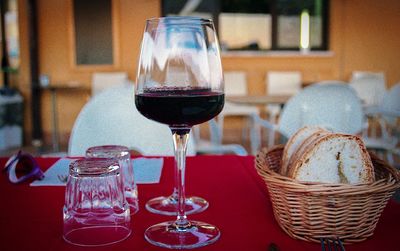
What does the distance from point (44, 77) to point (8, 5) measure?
1.44m

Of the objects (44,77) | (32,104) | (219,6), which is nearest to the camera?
(44,77)

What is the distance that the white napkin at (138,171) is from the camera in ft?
3.03

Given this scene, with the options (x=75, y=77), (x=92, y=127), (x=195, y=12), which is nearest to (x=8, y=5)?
(x=75, y=77)

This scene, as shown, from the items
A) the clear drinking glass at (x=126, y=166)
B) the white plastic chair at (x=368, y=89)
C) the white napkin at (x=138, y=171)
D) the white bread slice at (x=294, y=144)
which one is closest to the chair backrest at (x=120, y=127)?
the white napkin at (x=138, y=171)

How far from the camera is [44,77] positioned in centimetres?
535

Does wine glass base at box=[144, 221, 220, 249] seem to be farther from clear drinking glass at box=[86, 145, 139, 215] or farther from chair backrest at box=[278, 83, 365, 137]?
chair backrest at box=[278, 83, 365, 137]

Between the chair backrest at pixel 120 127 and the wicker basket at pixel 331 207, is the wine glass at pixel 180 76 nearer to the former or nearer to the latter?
the wicker basket at pixel 331 207

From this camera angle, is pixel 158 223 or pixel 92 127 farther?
pixel 92 127

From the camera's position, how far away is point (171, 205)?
2.50ft

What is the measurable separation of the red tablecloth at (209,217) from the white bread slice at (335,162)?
8cm

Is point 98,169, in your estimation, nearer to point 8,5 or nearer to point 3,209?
point 3,209

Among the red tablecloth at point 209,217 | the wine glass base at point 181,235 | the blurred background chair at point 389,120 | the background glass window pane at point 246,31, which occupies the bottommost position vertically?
the blurred background chair at point 389,120

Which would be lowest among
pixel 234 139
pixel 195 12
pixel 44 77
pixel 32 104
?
pixel 234 139

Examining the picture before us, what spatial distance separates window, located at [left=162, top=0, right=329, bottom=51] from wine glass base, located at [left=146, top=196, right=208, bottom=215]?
5.69 metres
